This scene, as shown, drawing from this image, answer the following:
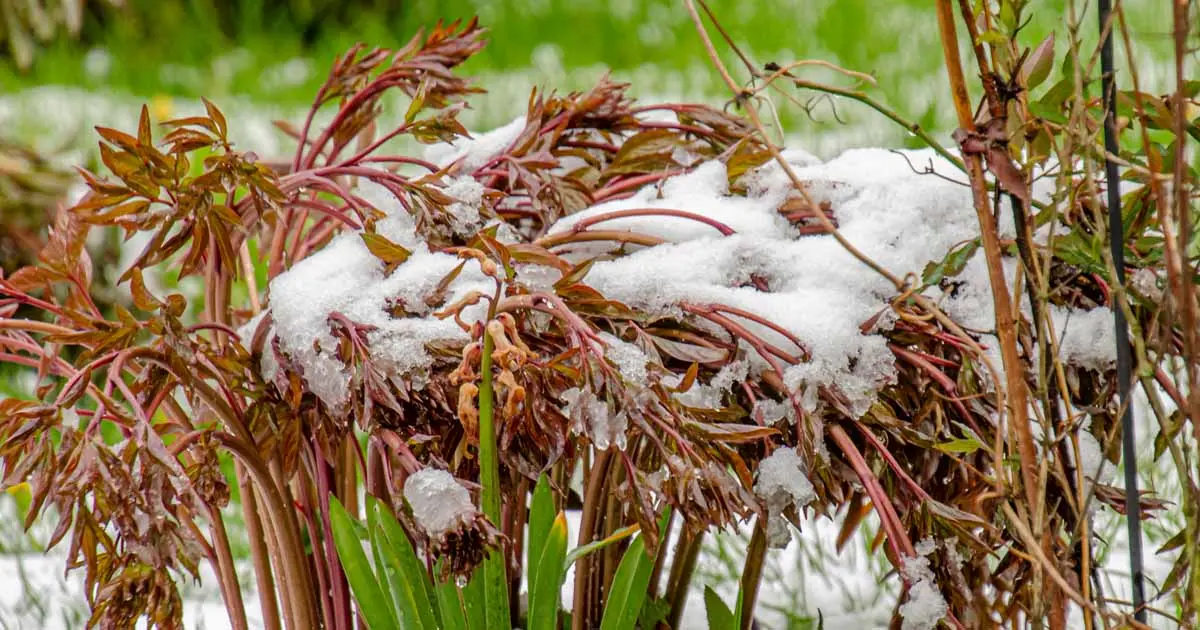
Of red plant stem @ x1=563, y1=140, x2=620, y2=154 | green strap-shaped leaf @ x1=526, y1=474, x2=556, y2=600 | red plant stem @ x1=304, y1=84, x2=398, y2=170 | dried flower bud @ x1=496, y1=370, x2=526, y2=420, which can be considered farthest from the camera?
red plant stem @ x1=563, y1=140, x2=620, y2=154

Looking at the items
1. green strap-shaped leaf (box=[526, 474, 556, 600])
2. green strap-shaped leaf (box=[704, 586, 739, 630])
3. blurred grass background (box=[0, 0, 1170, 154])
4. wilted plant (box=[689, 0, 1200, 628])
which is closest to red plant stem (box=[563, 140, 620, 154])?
wilted plant (box=[689, 0, 1200, 628])

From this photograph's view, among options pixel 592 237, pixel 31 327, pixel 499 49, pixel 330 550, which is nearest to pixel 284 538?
pixel 330 550

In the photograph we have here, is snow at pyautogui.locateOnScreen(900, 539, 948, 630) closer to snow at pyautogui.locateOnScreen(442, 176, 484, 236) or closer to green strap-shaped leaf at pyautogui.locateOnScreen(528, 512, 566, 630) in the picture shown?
green strap-shaped leaf at pyautogui.locateOnScreen(528, 512, 566, 630)

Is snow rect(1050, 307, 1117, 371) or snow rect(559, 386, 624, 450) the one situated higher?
snow rect(1050, 307, 1117, 371)

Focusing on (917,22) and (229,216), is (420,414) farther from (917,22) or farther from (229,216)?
(917,22)

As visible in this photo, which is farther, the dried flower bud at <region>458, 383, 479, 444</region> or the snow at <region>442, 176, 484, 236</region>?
the snow at <region>442, 176, 484, 236</region>

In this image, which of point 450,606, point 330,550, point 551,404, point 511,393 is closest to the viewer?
point 511,393

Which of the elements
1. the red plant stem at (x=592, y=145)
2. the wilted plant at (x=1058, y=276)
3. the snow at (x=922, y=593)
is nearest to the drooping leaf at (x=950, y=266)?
the wilted plant at (x=1058, y=276)

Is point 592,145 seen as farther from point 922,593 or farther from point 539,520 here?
point 922,593
